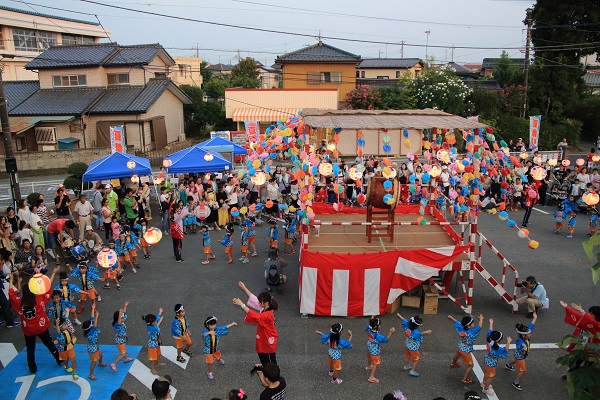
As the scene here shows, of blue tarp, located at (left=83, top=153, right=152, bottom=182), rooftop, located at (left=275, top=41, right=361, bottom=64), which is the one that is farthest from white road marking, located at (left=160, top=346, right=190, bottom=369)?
rooftop, located at (left=275, top=41, right=361, bottom=64)

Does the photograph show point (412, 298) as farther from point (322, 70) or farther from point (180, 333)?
point (322, 70)

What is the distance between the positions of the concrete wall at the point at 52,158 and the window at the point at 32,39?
69.7 feet

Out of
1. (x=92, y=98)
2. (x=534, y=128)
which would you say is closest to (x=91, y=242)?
(x=92, y=98)

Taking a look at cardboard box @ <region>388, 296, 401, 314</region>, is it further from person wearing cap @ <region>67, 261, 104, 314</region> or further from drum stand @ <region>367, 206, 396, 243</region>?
person wearing cap @ <region>67, 261, 104, 314</region>

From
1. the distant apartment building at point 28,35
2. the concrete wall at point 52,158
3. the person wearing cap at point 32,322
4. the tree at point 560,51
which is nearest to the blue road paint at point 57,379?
the person wearing cap at point 32,322

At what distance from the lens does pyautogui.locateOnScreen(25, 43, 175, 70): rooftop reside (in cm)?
2923

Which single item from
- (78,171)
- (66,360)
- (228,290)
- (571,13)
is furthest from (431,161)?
(571,13)

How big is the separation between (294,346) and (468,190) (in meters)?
5.07

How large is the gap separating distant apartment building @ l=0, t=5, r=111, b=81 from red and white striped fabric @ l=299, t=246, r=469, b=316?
34.8 metres

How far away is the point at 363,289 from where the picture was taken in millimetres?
9664

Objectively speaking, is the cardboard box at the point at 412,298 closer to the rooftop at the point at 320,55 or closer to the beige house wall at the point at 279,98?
the beige house wall at the point at 279,98

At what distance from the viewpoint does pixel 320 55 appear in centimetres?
3644

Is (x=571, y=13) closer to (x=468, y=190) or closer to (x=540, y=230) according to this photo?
(x=540, y=230)

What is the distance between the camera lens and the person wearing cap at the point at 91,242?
12641mm
